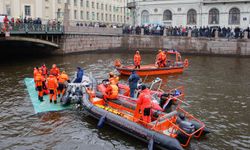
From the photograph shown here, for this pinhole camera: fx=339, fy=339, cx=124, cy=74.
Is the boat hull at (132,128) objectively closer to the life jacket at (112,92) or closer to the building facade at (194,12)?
the life jacket at (112,92)

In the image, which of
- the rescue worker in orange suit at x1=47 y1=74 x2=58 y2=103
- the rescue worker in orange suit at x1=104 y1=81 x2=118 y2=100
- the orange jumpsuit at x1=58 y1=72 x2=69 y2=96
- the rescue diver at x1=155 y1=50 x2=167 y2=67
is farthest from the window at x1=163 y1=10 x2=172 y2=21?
the rescue worker in orange suit at x1=104 y1=81 x2=118 y2=100

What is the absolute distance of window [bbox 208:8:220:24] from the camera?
48.0 meters

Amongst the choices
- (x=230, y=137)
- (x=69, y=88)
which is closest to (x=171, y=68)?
(x=69, y=88)

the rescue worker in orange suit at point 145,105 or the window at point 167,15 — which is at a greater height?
the window at point 167,15

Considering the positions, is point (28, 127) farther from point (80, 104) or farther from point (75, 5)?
point (75, 5)

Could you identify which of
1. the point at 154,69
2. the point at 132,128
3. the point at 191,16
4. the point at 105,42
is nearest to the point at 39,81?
the point at 132,128

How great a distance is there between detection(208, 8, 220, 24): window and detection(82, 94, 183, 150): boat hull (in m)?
37.0

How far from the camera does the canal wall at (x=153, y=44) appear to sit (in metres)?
38.7

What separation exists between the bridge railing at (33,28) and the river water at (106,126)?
501 cm

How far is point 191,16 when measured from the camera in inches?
1962

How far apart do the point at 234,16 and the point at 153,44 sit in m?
12.7

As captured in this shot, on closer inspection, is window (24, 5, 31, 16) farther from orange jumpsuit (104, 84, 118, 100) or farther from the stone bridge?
orange jumpsuit (104, 84, 118, 100)

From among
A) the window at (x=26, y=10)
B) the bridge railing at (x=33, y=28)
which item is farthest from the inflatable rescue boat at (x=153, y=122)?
the window at (x=26, y=10)

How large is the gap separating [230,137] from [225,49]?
27317mm
